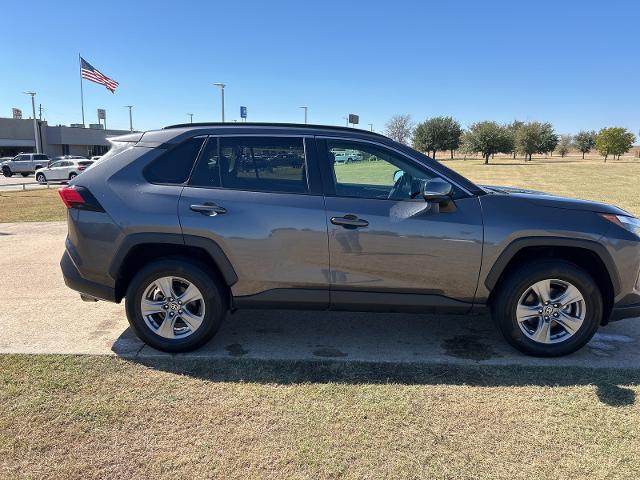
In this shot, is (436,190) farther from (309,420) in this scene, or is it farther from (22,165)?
(22,165)

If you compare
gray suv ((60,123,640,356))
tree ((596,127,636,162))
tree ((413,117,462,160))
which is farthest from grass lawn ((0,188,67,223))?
tree ((596,127,636,162))

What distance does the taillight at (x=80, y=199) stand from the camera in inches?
145

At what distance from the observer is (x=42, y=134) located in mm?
59688

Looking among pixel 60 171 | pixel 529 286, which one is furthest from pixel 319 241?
pixel 60 171

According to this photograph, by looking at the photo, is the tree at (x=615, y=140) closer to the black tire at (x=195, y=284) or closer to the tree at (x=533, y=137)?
the tree at (x=533, y=137)

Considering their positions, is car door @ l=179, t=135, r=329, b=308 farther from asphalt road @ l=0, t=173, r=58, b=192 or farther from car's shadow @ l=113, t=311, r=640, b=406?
asphalt road @ l=0, t=173, r=58, b=192

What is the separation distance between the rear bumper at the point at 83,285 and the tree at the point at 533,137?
264ft

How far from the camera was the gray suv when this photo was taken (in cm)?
354

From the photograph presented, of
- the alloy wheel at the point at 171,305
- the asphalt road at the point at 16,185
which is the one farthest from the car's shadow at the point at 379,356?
the asphalt road at the point at 16,185

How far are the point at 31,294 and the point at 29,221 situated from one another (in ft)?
21.1

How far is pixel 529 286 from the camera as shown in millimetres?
3615

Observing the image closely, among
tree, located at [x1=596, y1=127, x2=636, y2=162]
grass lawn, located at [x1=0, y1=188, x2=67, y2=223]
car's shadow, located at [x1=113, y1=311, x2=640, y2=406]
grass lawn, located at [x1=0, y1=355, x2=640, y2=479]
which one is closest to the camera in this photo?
grass lawn, located at [x1=0, y1=355, x2=640, y2=479]

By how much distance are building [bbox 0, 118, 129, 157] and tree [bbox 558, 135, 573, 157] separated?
9880 centimetres

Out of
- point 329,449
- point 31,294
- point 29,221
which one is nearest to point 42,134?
point 29,221
